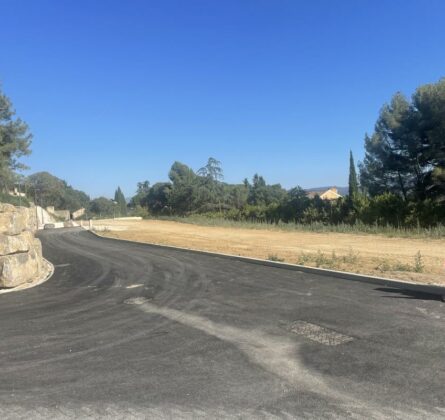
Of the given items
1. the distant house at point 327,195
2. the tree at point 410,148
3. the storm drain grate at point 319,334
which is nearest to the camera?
the storm drain grate at point 319,334

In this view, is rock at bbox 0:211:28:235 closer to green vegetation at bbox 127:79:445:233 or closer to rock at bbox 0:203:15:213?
rock at bbox 0:203:15:213

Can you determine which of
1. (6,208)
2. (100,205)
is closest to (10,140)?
(6,208)

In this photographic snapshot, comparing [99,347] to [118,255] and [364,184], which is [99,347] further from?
[364,184]

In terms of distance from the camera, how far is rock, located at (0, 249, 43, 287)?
1059 cm

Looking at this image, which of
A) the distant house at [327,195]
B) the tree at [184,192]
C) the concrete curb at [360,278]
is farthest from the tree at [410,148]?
the tree at [184,192]

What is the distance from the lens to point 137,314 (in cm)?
764

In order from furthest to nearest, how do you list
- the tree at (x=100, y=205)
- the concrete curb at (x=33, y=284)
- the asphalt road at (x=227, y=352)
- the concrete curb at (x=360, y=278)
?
the tree at (x=100, y=205) → the concrete curb at (x=33, y=284) → the concrete curb at (x=360, y=278) → the asphalt road at (x=227, y=352)

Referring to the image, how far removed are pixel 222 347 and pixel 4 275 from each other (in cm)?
723

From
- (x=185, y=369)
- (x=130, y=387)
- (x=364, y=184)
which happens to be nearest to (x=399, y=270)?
(x=185, y=369)

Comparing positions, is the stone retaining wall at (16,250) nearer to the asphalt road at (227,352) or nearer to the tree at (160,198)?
the asphalt road at (227,352)

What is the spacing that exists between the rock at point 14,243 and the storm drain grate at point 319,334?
25.3ft

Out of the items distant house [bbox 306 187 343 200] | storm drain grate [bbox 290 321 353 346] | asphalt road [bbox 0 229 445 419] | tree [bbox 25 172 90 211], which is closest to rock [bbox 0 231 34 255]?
asphalt road [bbox 0 229 445 419]

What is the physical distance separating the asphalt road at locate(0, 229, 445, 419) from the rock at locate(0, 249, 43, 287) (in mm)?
853

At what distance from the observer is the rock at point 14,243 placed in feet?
35.2
